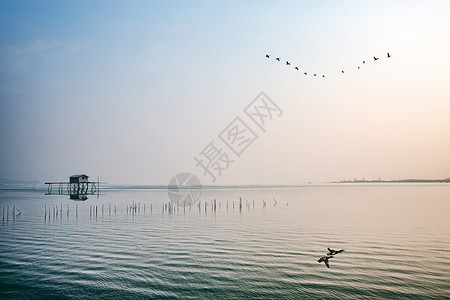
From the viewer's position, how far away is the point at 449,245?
3509 centimetres

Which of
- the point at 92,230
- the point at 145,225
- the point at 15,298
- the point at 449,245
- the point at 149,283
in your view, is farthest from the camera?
the point at 145,225

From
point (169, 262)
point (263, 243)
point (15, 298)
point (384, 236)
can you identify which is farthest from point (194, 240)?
point (384, 236)

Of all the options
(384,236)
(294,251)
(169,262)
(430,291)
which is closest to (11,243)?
(169,262)

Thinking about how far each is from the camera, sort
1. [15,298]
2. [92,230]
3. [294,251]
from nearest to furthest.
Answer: [15,298] → [294,251] → [92,230]

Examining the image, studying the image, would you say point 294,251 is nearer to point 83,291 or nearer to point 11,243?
point 83,291

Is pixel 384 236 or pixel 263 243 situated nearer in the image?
pixel 263 243

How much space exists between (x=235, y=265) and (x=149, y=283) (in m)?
7.50

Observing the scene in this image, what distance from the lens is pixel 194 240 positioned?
126 ft

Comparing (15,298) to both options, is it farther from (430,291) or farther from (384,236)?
(384,236)

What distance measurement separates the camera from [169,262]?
2770 cm

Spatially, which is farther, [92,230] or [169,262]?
[92,230]

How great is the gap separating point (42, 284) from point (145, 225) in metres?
31.2

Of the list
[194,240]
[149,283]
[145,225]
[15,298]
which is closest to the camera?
[15,298]

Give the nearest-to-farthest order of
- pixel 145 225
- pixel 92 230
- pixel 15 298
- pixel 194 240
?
pixel 15 298
pixel 194 240
pixel 92 230
pixel 145 225
